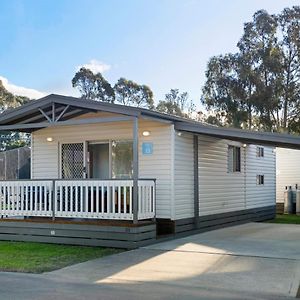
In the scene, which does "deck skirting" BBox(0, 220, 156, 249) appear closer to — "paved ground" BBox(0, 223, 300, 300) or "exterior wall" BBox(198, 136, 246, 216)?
"paved ground" BBox(0, 223, 300, 300)

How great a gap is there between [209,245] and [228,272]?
9.20 ft

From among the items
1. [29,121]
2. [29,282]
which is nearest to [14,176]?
[29,121]

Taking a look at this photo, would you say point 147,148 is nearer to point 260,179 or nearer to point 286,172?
point 260,179

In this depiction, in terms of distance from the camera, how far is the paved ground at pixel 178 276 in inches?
252

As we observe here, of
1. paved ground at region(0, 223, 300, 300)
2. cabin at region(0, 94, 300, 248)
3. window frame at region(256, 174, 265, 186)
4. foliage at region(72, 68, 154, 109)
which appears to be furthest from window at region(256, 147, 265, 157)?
foliage at region(72, 68, 154, 109)

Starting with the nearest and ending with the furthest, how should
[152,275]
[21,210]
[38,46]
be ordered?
[152,275] → [21,210] → [38,46]

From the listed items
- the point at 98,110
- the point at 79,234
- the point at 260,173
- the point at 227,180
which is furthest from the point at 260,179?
the point at 79,234

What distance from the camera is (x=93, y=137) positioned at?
1329 centimetres

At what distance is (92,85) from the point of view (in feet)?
127

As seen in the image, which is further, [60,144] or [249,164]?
[249,164]

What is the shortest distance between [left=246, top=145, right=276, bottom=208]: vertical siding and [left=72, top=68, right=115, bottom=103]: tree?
21.5 meters

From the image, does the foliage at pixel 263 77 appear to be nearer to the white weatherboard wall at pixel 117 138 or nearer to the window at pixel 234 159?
the window at pixel 234 159

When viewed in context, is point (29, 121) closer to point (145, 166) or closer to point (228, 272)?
point (145, 166)

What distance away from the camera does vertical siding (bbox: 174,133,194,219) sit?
1216 cm
